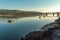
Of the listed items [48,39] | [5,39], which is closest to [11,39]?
[5,39]

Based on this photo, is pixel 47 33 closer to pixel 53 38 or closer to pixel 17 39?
pixel 53 38

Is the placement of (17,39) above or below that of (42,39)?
below

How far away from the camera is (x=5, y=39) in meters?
29.6

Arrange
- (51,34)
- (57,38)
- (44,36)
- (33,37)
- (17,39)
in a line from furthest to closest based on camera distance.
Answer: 1. (17,39)
2. (33,37)
3. (44,36)
4. (51,34)
5. (57,38)

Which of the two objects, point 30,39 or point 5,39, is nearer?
point 30,39

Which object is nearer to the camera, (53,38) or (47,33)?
(53,38)

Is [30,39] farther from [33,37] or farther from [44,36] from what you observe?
[44,36]

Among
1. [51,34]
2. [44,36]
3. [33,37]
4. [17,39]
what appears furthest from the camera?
[17,39]

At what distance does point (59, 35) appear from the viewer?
16719 millimetres

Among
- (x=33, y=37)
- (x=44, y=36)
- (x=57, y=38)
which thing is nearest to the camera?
(x=57, y=38)

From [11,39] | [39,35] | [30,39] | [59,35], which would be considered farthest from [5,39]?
[59,35]

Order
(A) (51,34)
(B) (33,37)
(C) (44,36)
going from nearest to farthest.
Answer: (A) (51,34), (C) (44,36), (B) (33,37)

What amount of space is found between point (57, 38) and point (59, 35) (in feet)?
1.57

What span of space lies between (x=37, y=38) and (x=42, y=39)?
4.70 ft
